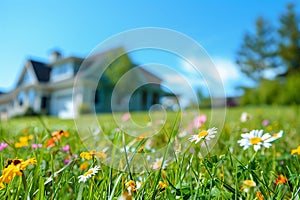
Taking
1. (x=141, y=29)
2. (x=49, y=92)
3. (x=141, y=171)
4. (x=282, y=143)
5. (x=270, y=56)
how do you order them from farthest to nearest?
1. (x=270, y=56)
2. (x=49, y=92)
3. (x=282, y=143)
4. (x=141, y=29)
5. (x=141, y=171)

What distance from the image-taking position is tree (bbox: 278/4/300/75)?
2483cm

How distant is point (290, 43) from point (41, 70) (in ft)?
72.9

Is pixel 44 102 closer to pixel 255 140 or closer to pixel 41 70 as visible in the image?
pixel 41 70

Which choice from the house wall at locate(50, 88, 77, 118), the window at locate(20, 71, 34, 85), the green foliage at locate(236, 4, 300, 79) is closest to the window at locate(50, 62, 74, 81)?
the house wall at locate(50, 88, 77, 118)

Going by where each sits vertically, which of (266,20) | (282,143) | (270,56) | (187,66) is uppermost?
(266,20)

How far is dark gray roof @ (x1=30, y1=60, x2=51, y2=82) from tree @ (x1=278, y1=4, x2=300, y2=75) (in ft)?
67.4

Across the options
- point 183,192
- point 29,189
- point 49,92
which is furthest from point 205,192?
point 49,92

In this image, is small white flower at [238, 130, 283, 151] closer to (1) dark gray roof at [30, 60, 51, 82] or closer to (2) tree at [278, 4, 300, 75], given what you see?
(1) dark gray roof at [30, 60, 51, 82]

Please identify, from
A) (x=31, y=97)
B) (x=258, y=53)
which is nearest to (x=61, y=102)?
(x=31, y=97)

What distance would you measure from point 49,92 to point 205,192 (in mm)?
22808

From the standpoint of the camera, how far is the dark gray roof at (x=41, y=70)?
22359mm

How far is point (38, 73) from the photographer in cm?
2253

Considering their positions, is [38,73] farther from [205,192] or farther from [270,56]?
[205,192]

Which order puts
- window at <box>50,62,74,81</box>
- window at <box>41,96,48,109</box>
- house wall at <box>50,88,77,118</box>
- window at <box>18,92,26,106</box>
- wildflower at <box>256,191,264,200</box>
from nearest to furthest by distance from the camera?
1. wildflower at <box>256,191,264,200</box>
2. house wall at <box>50,88,77,118</box>
3. window at <box>50,62,74,81</box>
4. window at <box>41,96,48,109</box>
5. window at <box>18,92,26,106</box>
